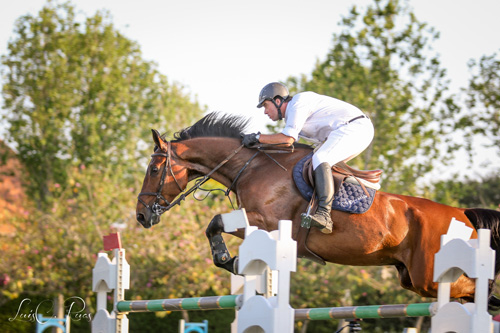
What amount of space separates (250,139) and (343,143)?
32.2 inches

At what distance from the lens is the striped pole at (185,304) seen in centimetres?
448

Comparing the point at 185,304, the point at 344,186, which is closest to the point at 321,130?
the point at 344,186

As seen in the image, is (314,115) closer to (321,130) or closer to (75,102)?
(321,130)

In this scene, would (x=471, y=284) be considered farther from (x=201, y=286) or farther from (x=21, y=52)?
(x=21, y=52)

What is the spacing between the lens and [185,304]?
192 inches

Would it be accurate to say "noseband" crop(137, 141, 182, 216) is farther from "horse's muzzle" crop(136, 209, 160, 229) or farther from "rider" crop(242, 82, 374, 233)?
"rider" crop(242, 82, 374, 233)

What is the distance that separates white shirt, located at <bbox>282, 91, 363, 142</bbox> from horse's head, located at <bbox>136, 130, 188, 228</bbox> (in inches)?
42.0

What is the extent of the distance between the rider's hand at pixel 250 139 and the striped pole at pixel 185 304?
1.44 metres

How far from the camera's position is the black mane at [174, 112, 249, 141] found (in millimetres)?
6020

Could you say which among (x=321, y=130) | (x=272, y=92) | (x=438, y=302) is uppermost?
(x=272, y=92)

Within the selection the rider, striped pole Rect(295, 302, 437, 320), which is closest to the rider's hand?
the rider

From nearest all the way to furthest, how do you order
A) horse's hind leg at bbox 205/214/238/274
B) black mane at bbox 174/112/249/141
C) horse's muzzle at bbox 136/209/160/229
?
horse's hind leg at bbox 205/214/238/274, horse's muzzle at bbox 136/209/160/229, black mane at bbox 174/112/249/141

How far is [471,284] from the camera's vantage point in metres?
5.62

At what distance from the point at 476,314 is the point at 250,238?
4.52ft
